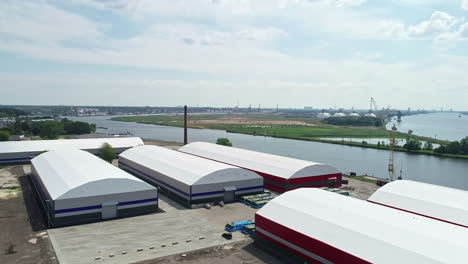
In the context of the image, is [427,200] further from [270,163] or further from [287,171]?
[270,163]

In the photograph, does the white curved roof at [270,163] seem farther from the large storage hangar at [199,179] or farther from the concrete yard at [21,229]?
the concrete yard at [21,229]

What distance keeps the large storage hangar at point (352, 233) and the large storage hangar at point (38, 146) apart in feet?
119

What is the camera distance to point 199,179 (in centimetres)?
2569

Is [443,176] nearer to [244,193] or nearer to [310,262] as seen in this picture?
[244,193]

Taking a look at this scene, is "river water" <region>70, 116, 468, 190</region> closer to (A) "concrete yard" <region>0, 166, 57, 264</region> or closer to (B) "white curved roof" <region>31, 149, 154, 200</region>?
(B) "white curved roof" <region>31, 149, 154, 200</region>

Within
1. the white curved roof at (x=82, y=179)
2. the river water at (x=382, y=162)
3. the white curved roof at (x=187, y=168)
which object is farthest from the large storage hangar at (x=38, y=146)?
the river water at (x=382, y=162)

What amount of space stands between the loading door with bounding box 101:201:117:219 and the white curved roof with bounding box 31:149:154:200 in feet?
2.34

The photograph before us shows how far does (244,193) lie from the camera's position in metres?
27.6

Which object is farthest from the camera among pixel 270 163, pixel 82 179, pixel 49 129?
pixel 49 129

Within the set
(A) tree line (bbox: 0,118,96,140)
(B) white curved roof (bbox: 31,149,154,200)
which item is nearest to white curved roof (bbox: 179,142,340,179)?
(B) white curved roof (bbox: 31,149,154,200)

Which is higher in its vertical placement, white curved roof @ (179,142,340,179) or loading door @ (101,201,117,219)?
white curved roof @ (179,142,340,179)

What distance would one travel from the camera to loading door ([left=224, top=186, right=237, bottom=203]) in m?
26.5

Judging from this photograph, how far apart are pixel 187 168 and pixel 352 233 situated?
16.5 m

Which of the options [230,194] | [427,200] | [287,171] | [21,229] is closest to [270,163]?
[287,171]
